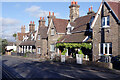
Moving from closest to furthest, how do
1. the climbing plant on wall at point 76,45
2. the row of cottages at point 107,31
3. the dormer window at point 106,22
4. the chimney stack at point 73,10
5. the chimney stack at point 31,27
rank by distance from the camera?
the row of cottages at point 107,31 < the dormer window at point 106,22 < the climbing plant on wall at point 76,45 < the chimney stack at point 73,10 < the chimney stack at point 31,27

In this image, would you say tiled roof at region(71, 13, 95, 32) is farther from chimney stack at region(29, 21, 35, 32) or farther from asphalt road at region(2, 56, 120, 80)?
chimney stack at region(29, 21, 35, 32)

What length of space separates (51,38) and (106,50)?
51.2 ft

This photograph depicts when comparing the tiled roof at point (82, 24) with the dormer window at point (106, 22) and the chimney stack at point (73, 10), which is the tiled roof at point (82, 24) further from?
the dormer window at point (106, 22)

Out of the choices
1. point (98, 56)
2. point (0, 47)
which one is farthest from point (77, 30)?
point (0, 47)

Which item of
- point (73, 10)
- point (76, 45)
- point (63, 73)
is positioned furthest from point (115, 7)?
point (73, 10)

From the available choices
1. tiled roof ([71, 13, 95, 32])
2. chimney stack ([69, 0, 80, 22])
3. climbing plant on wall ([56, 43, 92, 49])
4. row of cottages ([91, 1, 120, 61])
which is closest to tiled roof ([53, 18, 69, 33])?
chimney stack ([69, 0, 80, 22])

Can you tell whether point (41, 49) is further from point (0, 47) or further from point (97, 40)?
point (0, 47)

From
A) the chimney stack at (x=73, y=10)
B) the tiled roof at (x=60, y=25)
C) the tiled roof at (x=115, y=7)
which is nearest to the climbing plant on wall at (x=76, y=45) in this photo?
the tiled roof at (x=60, y=25)

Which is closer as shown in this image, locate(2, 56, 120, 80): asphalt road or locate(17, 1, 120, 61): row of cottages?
locate(2, 56, 120, 80): asphalt road

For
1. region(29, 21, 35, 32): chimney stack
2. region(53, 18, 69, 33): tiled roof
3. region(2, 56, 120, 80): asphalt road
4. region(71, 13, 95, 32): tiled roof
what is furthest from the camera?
region(29, 21, 35, 32): chimney stack

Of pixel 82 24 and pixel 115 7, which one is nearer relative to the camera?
pixel 115 7

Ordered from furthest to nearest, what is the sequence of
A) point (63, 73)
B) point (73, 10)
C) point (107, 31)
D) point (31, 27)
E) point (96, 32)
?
point (31, 27)
point (73, 10)
point (96, 32)
point (107, 31)
point (63, 73)

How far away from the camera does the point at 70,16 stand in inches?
1356

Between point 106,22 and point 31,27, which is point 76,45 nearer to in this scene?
point 106,22
